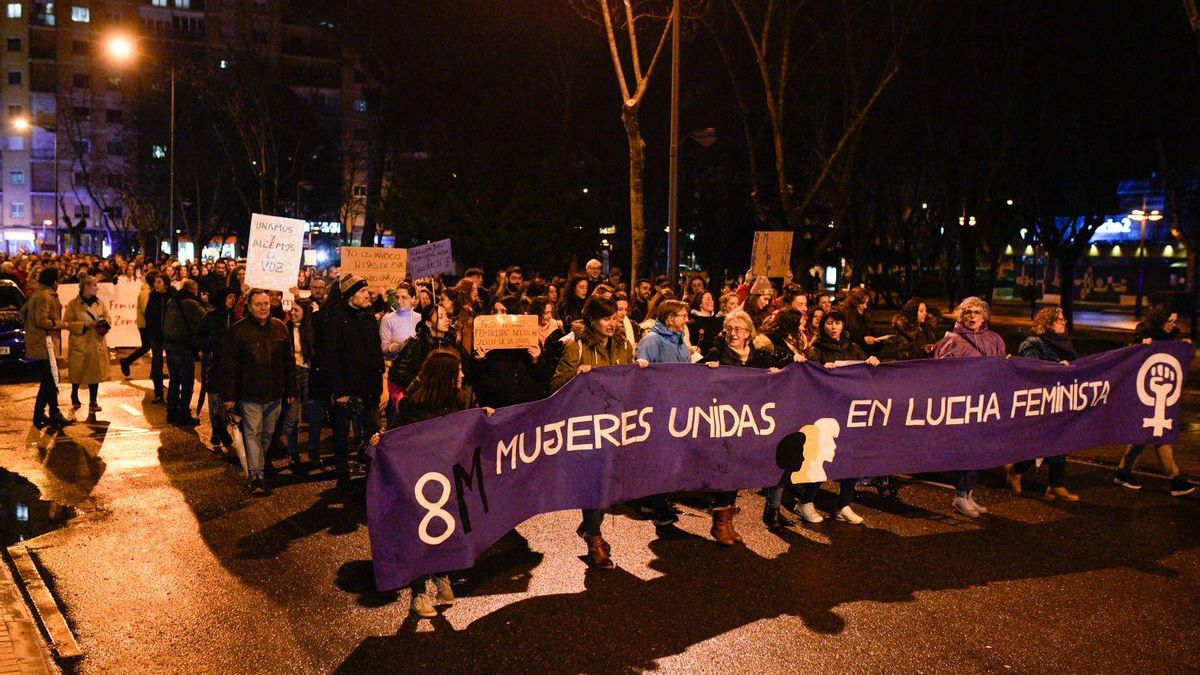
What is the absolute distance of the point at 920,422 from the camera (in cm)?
822

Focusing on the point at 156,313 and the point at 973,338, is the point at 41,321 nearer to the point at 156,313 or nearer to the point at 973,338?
the point at 156,313

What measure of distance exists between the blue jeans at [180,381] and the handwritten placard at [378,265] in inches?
85.7

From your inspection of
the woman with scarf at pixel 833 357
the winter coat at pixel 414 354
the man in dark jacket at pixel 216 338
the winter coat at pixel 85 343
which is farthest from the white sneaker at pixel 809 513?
the winter coat at pixel 85 343

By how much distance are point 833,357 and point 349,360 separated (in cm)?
418

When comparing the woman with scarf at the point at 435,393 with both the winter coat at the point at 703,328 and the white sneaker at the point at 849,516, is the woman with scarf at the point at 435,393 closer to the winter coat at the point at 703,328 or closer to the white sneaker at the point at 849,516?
the white sneaker at the point at 849,516

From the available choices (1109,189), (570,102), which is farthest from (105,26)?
(1109,189)

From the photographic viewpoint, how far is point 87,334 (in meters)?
12.7

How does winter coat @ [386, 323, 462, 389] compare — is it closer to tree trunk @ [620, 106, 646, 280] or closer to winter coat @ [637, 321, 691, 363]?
winter coat @ [637, 321, 691, 363]

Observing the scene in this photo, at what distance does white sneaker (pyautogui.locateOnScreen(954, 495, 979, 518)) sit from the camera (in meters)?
8.67

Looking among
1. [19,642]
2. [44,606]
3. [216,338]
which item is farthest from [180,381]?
[19,642]

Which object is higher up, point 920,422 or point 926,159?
point 926,159

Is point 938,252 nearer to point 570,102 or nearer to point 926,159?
point 926,159

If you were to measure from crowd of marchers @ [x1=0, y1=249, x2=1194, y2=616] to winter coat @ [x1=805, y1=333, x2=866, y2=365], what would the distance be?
0.01m

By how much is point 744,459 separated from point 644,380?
40.0 inches
